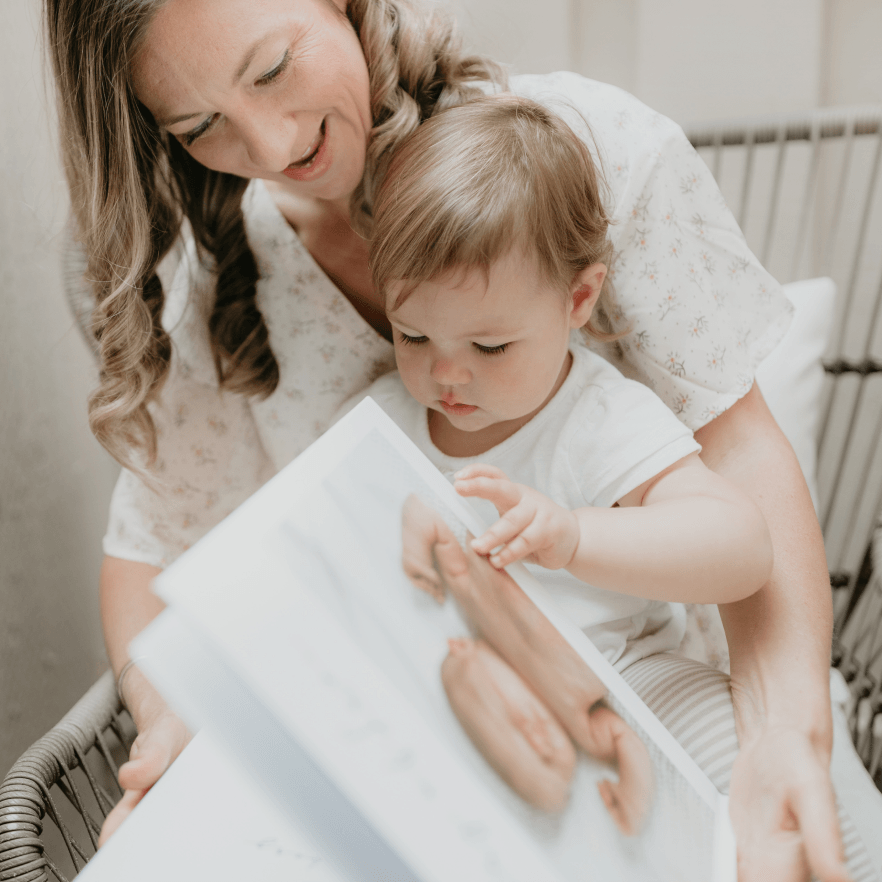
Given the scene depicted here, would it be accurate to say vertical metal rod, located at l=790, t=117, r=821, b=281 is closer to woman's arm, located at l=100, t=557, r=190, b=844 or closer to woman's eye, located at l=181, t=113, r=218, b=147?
woman's eye, located at l=181, t=113, r=218, b=147

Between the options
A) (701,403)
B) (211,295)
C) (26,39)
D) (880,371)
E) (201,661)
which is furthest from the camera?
(880,371)

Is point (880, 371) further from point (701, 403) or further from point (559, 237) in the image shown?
point (559, 237)

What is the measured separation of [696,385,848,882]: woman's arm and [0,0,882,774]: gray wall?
651mm

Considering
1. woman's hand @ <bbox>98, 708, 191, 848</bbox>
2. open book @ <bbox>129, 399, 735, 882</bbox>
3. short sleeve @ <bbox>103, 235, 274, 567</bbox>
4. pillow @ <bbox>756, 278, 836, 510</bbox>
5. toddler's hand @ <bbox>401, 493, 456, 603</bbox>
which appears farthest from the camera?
pillow @ <bbox>756, 278, 836, 510</bbox>

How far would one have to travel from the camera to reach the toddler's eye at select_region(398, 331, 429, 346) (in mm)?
664

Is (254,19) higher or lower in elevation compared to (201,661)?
higher

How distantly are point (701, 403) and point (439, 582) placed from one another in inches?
15.7

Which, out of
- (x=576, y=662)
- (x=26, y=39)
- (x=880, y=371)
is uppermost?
(x=26, y=39)

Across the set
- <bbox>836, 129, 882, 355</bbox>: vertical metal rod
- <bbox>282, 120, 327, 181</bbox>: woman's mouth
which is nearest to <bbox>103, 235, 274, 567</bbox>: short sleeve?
<bbox>282, 120, 327, 181</bbox>: woman's mouth

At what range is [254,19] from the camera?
2.02ft

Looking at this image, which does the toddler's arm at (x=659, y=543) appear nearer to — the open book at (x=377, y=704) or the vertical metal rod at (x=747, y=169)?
the open book at (x=377, y=704)

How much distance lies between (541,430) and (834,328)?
838 mm

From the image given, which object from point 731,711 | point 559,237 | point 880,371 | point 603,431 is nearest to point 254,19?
point 559,237

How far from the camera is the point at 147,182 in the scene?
765 mm
